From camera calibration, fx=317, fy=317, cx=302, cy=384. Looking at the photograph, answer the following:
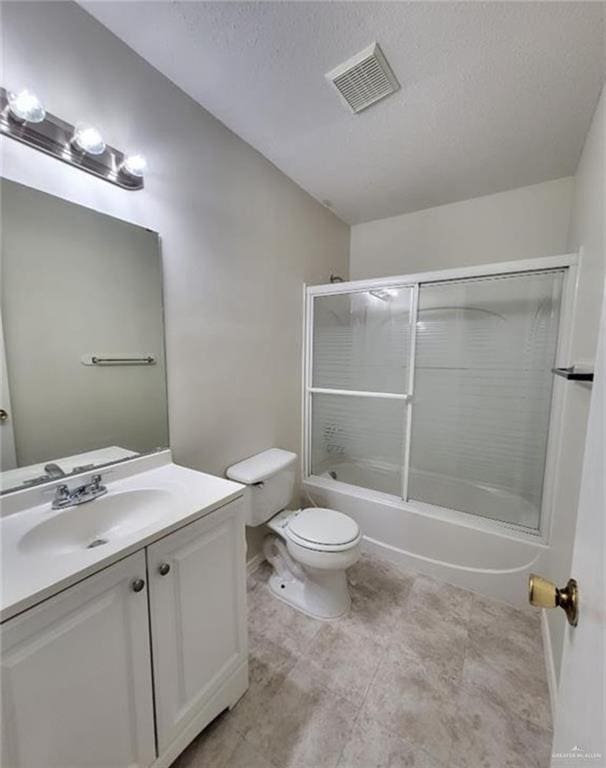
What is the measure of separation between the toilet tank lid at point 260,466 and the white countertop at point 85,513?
14.9 inches

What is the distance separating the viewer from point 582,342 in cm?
131

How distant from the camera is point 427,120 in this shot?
1528mm

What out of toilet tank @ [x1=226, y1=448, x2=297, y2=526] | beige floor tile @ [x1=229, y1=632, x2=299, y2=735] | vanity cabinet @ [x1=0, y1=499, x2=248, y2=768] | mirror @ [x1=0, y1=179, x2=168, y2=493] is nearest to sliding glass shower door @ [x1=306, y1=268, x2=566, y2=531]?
toilet tank @ [x1=226, y1=448, x2=297, y2=526]

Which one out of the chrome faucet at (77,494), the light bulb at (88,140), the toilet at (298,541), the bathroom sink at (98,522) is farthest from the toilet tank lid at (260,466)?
the light bulb at (88,140)

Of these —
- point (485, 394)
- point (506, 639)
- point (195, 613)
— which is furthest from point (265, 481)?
point (485, 394)

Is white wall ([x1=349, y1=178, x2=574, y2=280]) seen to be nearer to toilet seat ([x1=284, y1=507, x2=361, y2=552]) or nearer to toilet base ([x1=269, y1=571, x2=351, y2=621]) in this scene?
toilet seat ([x1=284, y1=507, x2=361, y2=552])

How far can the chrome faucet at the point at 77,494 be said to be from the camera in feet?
3.33

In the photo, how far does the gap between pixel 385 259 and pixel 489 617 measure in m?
2.45

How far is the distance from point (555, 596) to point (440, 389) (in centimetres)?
170

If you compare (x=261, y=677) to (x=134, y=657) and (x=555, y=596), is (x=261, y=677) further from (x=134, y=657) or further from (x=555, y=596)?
(x=555, y=596)

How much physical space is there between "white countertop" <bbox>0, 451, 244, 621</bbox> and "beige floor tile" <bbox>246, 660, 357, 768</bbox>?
32.8 inches

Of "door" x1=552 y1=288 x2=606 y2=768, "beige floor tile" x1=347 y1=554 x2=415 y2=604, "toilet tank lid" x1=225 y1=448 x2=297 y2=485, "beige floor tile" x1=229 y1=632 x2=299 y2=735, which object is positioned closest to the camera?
"door" x1=552 y1=288 x2=606 y2=768

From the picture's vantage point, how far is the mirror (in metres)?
0.99

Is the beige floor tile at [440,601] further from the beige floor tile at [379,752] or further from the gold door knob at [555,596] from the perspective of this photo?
the gold door knob at [555,596]
